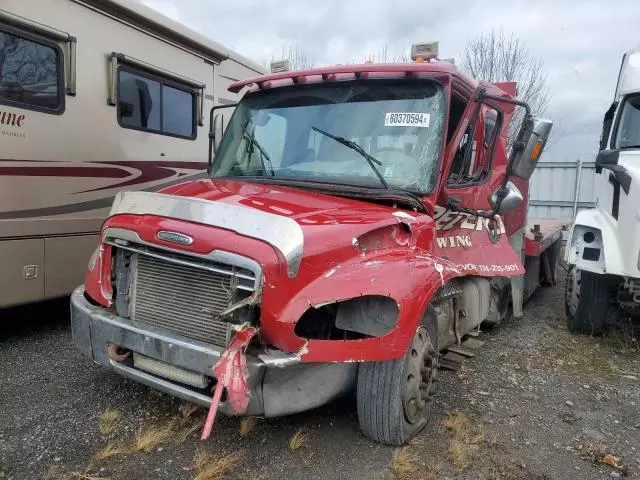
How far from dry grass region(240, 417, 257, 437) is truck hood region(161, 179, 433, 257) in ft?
4.34

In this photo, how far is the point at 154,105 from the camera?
6.17m

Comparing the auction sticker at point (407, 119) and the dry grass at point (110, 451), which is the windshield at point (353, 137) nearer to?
the auction sticker at point (407, 119)

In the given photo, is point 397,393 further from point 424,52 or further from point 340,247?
point 424,52

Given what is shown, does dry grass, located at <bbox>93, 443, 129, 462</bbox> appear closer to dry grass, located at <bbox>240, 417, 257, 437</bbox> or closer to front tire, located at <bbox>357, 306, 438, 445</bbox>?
dry grass, located at <bbox>240, 417, 257, 437</bbox>

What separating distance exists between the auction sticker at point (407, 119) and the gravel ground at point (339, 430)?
6.77 feet

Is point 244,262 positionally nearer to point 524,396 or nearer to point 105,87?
point 524,396

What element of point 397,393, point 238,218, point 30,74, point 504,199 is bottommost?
point 397,393

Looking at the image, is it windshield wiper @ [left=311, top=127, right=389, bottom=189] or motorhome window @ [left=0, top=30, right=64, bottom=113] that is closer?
windshield wiper @ [left=311, top=127, right=389, bottom=189]

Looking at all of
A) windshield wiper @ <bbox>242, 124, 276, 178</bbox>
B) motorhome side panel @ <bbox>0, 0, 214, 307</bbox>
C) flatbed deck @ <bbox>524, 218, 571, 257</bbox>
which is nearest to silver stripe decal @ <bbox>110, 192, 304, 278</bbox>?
windshield wiper @ <bbox>242, 124, 276, 178</bbox>

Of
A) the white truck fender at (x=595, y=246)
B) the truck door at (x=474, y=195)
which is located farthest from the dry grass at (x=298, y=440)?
the white truck fender at (x=595, y=246)

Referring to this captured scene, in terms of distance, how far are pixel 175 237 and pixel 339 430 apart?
1684 millimetres

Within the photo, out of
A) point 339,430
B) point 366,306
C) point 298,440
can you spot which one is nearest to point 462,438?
point 339,430

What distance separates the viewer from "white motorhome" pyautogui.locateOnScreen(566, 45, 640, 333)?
5.07 m

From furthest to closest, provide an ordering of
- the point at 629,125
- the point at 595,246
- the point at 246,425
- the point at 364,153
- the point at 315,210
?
the point at 629,125
the point at 595,246
the point at 364,153
the point at 246,425
the point at 315,210
